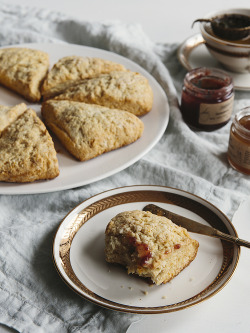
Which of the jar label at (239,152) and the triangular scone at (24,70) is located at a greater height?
the triangular scone at (24,70)

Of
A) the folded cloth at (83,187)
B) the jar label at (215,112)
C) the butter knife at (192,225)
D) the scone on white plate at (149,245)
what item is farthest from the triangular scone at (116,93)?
the scone on white plate at (149,245)

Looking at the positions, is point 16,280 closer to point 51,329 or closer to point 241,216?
point 51,329

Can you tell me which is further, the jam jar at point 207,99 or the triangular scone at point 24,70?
the triangular scone at point 24,70

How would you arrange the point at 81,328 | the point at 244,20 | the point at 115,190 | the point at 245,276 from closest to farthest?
1. the point at 81,328
2. the point at 245,276
3. the point at 115,190
4. the point at 244,20

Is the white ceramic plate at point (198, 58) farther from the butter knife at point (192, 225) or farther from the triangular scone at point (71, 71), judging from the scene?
the butter knife at point (192, 225)

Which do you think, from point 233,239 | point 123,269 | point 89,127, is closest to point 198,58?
point 89,127

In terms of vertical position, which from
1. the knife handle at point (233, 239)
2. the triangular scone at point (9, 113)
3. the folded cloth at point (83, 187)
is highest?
the triangular scone at point (9, 113)

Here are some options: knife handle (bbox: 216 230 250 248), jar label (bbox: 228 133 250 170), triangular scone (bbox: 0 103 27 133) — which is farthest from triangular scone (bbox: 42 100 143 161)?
knife handle (bbox: 216 230 250 248)

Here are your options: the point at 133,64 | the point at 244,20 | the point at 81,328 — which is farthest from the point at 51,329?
the point at 244,20
